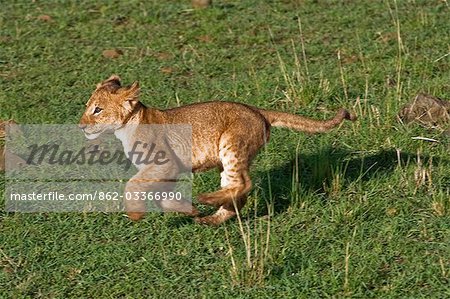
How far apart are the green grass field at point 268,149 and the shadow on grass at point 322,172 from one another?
16 millimetres

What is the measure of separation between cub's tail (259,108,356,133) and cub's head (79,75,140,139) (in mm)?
908

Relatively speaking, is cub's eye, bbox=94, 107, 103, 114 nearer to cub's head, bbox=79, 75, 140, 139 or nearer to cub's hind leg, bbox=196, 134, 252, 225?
cub's head, bbox=79, 75, 140, 139

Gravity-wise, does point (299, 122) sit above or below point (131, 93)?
below

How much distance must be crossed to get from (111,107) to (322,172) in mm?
1602

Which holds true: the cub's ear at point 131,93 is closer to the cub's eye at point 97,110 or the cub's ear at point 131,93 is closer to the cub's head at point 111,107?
Answer: the cub's head at point 111,107

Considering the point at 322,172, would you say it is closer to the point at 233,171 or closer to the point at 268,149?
the point at 268,149

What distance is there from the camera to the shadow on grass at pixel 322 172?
285 inches

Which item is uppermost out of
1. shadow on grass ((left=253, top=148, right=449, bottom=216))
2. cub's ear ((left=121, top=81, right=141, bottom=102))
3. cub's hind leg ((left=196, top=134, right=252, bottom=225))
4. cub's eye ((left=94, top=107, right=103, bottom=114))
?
cub's ear ((left=121, top=81, right=141, bottom=102))

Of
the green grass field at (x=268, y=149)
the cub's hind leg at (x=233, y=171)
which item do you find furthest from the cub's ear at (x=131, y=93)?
the green grass field at (x=268, y=149)

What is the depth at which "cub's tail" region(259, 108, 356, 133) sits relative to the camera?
711 cm

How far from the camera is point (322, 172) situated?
7.35 metres

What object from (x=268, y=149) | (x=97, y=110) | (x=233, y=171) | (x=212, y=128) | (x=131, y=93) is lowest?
(x=268, y=149)

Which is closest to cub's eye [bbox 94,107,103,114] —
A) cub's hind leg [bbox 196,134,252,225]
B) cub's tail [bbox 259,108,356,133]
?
cub's hind leg [bbox 196,134,252,225]

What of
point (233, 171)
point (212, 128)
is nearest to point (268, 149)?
point (212, 128)
